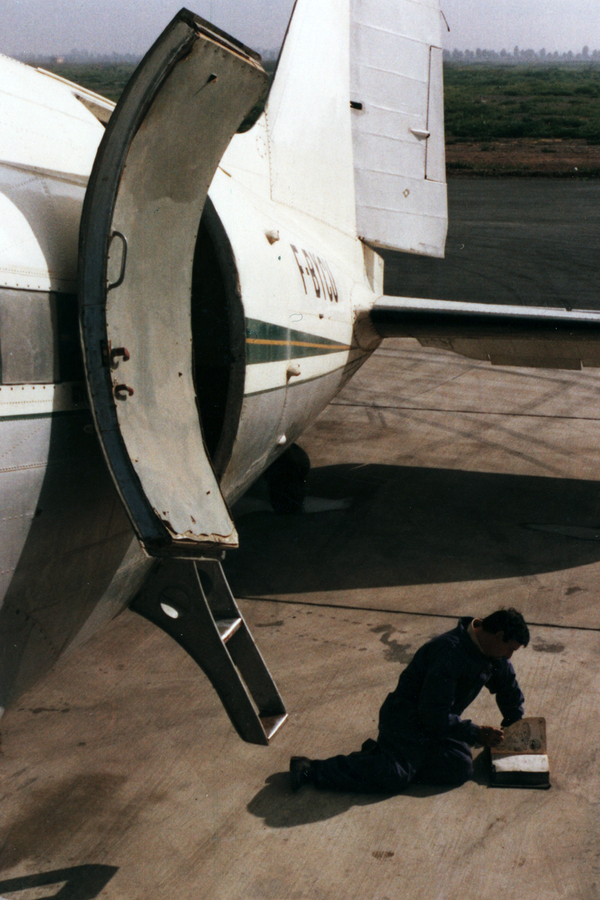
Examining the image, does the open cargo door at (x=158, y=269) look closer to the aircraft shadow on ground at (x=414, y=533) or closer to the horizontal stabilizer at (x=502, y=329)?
the aircraft shadow on ground at (x=414, y=533)

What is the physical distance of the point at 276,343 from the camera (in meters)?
5.82

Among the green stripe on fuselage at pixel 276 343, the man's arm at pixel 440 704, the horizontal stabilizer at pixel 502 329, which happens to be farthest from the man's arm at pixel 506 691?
the horizontal stabilizer at pixel 502 329

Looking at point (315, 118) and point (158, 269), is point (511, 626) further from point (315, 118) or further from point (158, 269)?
point (315, 118)

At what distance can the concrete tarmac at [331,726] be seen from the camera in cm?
468

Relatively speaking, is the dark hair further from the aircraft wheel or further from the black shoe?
the aircraft wheel

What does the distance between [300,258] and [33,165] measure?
317cm

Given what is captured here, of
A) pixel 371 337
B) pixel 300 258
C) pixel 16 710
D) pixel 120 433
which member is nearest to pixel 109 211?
pixel 120 433

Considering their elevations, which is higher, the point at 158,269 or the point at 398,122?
the point at 398,122

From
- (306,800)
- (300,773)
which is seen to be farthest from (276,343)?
(306,800)

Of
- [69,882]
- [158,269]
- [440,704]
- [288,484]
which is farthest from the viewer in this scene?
[288,484]

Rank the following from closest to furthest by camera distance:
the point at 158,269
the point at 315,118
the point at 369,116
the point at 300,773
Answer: the point at 158,269 < the point at 300,773 < the point at 315,118 < the point at 369,116

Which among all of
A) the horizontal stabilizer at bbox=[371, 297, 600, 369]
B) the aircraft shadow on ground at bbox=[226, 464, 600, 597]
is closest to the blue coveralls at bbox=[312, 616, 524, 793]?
the aircraft shadow on ground at bbox=[226, 464, 600, 597]

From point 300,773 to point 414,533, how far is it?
13.7 ft

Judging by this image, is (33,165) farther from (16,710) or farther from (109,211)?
(16,710)
